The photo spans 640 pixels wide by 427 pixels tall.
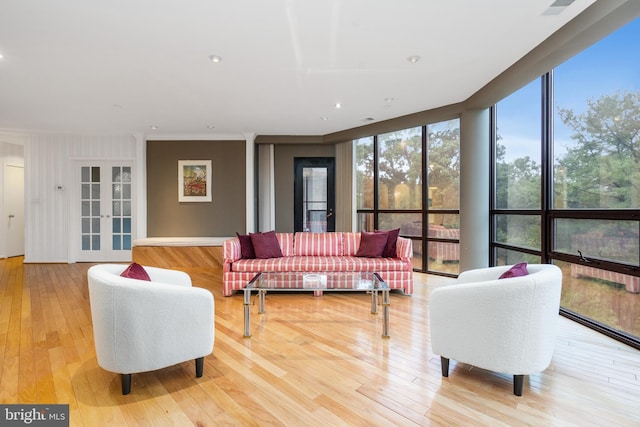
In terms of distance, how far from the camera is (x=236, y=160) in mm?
5812

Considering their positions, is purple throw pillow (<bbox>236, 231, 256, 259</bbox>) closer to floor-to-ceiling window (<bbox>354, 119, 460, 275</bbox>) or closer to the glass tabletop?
the glass tabletop

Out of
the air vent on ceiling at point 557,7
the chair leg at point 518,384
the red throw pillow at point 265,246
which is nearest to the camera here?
the chair leg at point 518,384

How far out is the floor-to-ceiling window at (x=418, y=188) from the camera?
451cm

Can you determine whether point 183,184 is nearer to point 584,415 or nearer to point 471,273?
point 471,273

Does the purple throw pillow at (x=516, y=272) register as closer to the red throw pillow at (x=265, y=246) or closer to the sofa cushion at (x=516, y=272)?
the sofa cushion at (x=516, y=272)

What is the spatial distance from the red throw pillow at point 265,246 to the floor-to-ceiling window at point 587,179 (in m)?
3.10

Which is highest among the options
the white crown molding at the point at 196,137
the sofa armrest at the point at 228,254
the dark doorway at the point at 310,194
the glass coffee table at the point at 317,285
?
the white crown molding at the point at 196,137

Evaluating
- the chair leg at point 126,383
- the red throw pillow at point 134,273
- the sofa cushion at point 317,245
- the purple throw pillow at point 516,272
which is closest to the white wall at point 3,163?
the sofa cushion at point 317,245

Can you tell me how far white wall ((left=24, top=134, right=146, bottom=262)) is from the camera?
223 inches

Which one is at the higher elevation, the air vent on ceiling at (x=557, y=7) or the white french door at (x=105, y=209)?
the air vent on ceiling at (x=557, y=7)

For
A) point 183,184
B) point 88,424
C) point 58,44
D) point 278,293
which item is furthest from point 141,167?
point 88,424

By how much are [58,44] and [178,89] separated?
115 centimetres

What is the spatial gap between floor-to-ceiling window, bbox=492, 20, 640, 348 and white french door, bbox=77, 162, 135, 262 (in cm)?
678

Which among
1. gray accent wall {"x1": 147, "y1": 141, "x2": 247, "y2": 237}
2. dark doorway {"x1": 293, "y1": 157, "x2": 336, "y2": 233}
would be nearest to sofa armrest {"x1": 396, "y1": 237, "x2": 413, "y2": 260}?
dark doorway {"x1": 293, "y1": 157, "x2": 336, "y2": 233}
